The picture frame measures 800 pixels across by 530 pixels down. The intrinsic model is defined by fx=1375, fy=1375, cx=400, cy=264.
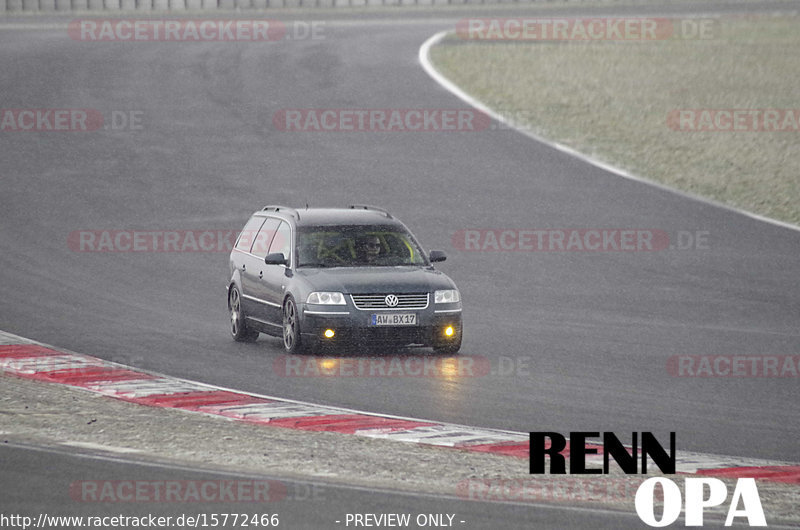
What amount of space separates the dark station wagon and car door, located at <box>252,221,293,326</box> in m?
0.01

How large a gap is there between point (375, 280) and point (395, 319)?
0.50m

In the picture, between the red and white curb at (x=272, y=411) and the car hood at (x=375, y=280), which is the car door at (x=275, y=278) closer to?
the car hood at (x=375, y=280)

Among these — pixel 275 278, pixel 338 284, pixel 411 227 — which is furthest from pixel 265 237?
pixel 411 227

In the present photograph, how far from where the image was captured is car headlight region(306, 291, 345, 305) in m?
13.9

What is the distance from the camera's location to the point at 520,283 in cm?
1866

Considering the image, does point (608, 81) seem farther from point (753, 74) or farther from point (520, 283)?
point (520, 283)

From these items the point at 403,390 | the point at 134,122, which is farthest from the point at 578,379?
the point at 134,122

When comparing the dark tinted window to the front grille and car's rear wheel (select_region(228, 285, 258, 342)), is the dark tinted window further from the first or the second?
the front grille

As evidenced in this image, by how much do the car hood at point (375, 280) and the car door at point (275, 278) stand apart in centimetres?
35

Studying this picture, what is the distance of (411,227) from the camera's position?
2175 centimetres

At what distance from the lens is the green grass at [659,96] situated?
1002 inches

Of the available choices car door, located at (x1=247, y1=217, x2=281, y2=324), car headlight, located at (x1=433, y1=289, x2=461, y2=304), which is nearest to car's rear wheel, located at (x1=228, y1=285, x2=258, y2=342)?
car door, located at (x1=247, y1=217, x2=281, y2=324)

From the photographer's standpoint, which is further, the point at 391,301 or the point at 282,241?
the point at 282,241

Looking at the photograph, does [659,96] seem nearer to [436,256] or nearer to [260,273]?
[436,256]
